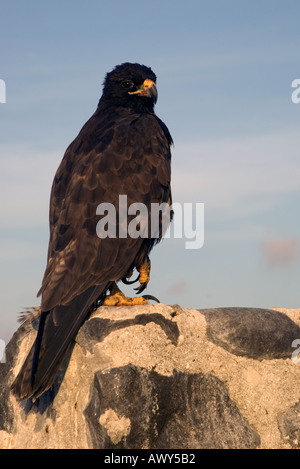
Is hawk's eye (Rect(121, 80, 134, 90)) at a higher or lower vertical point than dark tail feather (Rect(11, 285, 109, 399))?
higher

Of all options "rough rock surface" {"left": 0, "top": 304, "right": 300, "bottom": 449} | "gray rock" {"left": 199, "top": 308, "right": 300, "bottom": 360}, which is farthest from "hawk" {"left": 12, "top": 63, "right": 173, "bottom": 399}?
"gray rock" {"left": 199, "top": 308, "right": 300, "bottom": 360}

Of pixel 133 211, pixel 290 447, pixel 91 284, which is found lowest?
pixel 290 447

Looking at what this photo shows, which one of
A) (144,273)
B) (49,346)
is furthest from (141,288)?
(49,346)

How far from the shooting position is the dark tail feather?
4.63m

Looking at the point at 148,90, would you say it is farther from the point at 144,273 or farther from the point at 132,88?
the point at 144,273

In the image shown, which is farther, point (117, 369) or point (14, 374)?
point (14, 374)

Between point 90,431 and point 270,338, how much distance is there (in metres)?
1.69

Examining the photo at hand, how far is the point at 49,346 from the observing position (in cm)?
469

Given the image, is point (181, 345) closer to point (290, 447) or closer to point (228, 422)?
point (228, 422)

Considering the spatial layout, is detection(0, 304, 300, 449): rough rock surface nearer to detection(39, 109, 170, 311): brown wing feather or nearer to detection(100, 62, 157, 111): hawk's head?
detection(39, 109, 170, 311): brown wing feather

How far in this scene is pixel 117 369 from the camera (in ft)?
14.6

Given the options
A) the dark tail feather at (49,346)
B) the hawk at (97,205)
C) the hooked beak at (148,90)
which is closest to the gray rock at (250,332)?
the hawk at (97,205)

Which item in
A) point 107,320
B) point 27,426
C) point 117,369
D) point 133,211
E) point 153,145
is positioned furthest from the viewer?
point 153,145
